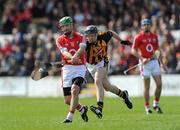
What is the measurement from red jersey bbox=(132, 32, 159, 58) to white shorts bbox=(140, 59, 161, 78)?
9.3 inches

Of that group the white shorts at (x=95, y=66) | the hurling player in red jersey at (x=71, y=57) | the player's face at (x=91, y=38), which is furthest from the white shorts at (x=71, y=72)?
the white shorts at (x=95, y=66)

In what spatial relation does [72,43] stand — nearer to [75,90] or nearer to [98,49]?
[75,90]

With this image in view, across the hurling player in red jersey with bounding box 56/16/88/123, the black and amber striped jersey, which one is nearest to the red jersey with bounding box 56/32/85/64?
the hurling player in red jersey with bounding box 56/16/88/123

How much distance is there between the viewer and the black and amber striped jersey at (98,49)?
17656mm

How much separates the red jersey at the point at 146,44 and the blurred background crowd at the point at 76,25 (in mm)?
10629

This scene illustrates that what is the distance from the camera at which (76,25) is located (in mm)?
35438

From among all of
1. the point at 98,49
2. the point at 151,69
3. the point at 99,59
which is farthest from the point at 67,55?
the point at 151,69

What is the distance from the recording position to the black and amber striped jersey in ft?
57.9

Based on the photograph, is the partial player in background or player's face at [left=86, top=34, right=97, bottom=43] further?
the partial player in background

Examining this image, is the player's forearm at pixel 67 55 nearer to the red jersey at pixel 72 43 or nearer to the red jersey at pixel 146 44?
the red jersey at pixel 72 43

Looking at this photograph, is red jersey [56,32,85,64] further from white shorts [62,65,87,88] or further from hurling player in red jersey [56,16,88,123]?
white shorts [62,65,87,88]

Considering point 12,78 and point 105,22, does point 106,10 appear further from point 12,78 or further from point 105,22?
point 12,78

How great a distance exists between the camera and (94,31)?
17.3m

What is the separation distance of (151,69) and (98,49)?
279 centimetres
